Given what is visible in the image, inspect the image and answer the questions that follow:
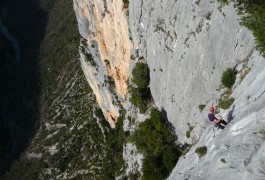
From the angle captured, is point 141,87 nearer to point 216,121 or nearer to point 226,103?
Answer: point 226,103

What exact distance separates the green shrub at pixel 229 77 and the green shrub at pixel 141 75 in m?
16.5

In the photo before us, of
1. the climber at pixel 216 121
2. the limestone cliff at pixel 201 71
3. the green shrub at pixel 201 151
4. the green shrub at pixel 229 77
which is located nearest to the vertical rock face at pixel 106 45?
the limestone cliff at pixel 201 71

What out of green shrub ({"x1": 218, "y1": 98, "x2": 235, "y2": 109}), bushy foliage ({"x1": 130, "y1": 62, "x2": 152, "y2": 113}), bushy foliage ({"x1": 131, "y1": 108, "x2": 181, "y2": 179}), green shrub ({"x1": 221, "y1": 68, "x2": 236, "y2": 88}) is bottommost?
green shrub ({"x1": 218, "y1": 98, "x2": 235, "y2": 109})

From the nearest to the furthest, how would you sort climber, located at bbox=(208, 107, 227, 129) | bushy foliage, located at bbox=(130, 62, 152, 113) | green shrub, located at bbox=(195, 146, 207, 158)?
climber, located at bbox=(208, 107, 227, 129)
green shrub, located at bbox=(195, 146, 207, 158)
bushy foliage, located at bbox=(130, 62, 152, 113)

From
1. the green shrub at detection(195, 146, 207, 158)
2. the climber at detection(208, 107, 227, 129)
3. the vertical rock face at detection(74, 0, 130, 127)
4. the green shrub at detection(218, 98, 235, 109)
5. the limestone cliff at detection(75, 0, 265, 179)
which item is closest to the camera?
the limestone cliff at detection(75, 0, 265, 179)

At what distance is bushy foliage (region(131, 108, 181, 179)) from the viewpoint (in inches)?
1599

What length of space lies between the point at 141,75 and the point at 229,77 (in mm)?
17137

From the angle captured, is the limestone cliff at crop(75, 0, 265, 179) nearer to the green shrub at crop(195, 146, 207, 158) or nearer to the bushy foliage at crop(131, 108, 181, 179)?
the green shrub at crop(195, 146, 207, 158)

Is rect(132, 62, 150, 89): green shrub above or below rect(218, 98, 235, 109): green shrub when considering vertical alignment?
above

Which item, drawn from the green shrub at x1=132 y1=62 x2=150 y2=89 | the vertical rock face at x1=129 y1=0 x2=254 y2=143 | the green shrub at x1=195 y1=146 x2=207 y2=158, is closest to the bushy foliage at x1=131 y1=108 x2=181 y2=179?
the vertical rock face at x1=129 y1=0 x2=254 y2=143

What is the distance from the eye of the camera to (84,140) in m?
87.6

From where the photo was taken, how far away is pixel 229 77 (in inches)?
1233

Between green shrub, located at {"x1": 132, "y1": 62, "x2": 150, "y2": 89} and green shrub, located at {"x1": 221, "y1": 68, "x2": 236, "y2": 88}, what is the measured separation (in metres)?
16.5

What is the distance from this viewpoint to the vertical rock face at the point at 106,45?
54.4 metres
